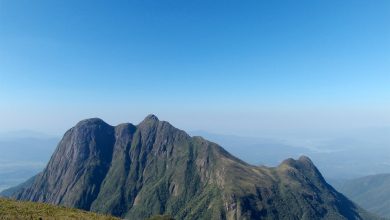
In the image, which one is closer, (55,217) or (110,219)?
(55,217)

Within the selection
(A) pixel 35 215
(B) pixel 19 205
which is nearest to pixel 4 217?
(A) pixel 35 215

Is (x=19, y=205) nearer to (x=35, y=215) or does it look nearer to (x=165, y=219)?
(x=35, y=215)

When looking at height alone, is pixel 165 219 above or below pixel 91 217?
below

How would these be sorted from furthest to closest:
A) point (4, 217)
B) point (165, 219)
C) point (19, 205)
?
point (165, 219) → point (19, 205) → point (4, 217)

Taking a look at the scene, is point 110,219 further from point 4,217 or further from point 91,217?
point 4,217

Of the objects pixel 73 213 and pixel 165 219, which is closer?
pixel 73 213

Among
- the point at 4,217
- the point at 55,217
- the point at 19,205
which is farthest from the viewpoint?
the point at 19,205

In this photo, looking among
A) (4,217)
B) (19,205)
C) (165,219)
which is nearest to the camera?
(4,217)

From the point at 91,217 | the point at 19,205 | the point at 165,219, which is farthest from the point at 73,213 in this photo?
the point at 165,219

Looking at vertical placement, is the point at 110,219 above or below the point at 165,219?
above
